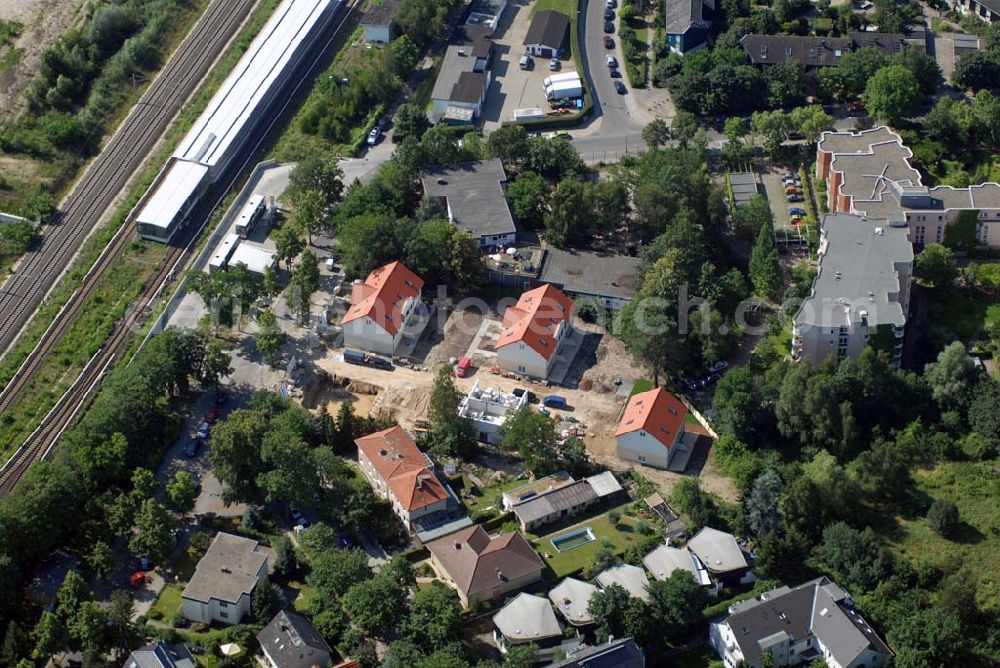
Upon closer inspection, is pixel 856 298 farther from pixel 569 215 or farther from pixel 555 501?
pixel 555 501

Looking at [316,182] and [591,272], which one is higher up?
[316,182]

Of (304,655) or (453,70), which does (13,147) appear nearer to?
(453,70)

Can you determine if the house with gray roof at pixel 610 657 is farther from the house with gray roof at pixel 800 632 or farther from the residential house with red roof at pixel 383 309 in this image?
the residential house with red roof at pixel 383 309

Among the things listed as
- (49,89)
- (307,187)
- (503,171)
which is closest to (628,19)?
(503,171)

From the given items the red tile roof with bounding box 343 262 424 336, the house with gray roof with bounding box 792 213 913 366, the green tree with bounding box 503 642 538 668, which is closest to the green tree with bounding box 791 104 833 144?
the house with gray roof with bounding box 792 213 913 366

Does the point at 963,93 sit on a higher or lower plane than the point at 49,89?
lower

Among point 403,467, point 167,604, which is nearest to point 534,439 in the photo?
point 403,467

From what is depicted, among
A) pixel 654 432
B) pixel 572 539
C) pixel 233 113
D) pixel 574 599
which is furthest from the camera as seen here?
pixel 233 113
